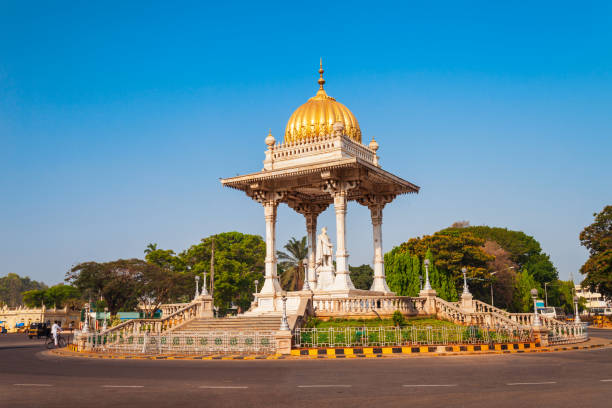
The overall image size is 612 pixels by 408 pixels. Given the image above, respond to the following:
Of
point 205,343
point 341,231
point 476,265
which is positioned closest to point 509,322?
point 341,231

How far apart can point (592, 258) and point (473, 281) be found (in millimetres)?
11980

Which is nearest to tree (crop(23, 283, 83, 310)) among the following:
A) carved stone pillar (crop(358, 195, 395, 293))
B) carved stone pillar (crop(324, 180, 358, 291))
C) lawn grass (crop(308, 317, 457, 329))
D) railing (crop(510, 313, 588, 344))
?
carved stone pillar (crop(358, 195, 395, 293))

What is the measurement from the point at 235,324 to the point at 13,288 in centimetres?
15301

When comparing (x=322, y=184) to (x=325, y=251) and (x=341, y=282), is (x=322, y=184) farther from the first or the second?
(x=341, y=282)

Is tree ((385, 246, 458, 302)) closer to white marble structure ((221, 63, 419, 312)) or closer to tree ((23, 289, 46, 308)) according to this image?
white marble structure ((221, 63, 419, 312))

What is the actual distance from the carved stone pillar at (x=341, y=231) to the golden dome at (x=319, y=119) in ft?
11.8

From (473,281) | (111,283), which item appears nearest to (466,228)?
(473,281)

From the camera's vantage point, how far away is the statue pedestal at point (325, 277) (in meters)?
29.3

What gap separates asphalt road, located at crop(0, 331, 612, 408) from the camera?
8.88 metres

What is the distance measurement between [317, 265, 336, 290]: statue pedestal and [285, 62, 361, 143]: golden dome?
7.10 m

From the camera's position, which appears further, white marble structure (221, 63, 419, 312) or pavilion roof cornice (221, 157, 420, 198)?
white marble structure (221, 63, 419, 312)

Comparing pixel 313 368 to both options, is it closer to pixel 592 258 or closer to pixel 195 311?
pixel 195 311

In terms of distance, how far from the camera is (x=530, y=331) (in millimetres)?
22469

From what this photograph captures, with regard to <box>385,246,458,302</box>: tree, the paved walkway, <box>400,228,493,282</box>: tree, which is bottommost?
the paved walkway
